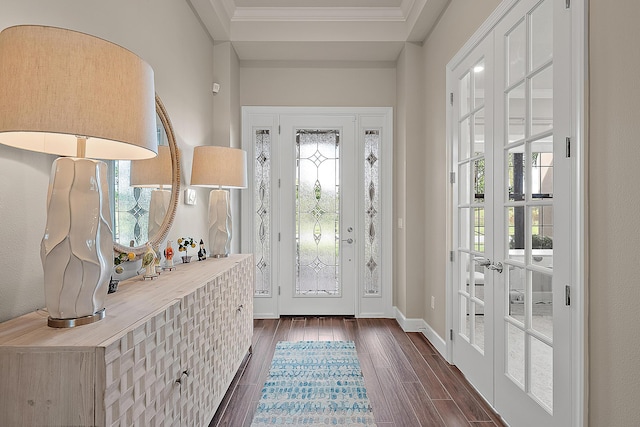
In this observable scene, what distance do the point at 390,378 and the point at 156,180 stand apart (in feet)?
6.58

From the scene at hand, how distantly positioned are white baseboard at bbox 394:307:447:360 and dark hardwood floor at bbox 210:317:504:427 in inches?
2.3

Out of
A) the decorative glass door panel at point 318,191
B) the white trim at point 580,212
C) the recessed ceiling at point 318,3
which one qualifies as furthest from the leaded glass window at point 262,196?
the white trim at point 580,212

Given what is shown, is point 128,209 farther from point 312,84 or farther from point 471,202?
point 312,84

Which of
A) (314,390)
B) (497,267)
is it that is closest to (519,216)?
(497,267)

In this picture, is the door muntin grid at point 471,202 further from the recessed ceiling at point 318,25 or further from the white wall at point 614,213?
the recessed ceiling at point 318,25

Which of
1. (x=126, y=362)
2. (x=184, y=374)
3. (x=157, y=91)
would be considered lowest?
(x=184, y=374)

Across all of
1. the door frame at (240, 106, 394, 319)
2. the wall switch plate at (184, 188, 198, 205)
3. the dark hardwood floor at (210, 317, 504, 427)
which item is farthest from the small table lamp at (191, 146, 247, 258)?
the door frame at (240, 106, 394, 319)

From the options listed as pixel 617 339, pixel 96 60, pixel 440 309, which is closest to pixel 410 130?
pixel 440 309

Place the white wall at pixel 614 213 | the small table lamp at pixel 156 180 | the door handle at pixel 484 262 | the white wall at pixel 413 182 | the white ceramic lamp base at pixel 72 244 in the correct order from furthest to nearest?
the white wall at pixel 413 182, the door handle at pixel 484 262, the small table lamp at pixel 156 180, the white wall at pixel 614 213, the white ceramic lamp base at pixel 72 244

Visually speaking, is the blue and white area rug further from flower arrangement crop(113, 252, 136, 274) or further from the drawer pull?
flower arrangement crop(113, 252, 136, 274)

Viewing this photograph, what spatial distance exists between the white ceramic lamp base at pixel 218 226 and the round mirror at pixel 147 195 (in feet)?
1.12

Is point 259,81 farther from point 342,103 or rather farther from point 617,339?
point 617,339

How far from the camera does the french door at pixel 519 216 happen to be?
61.7 inches

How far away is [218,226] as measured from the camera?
2736mm
